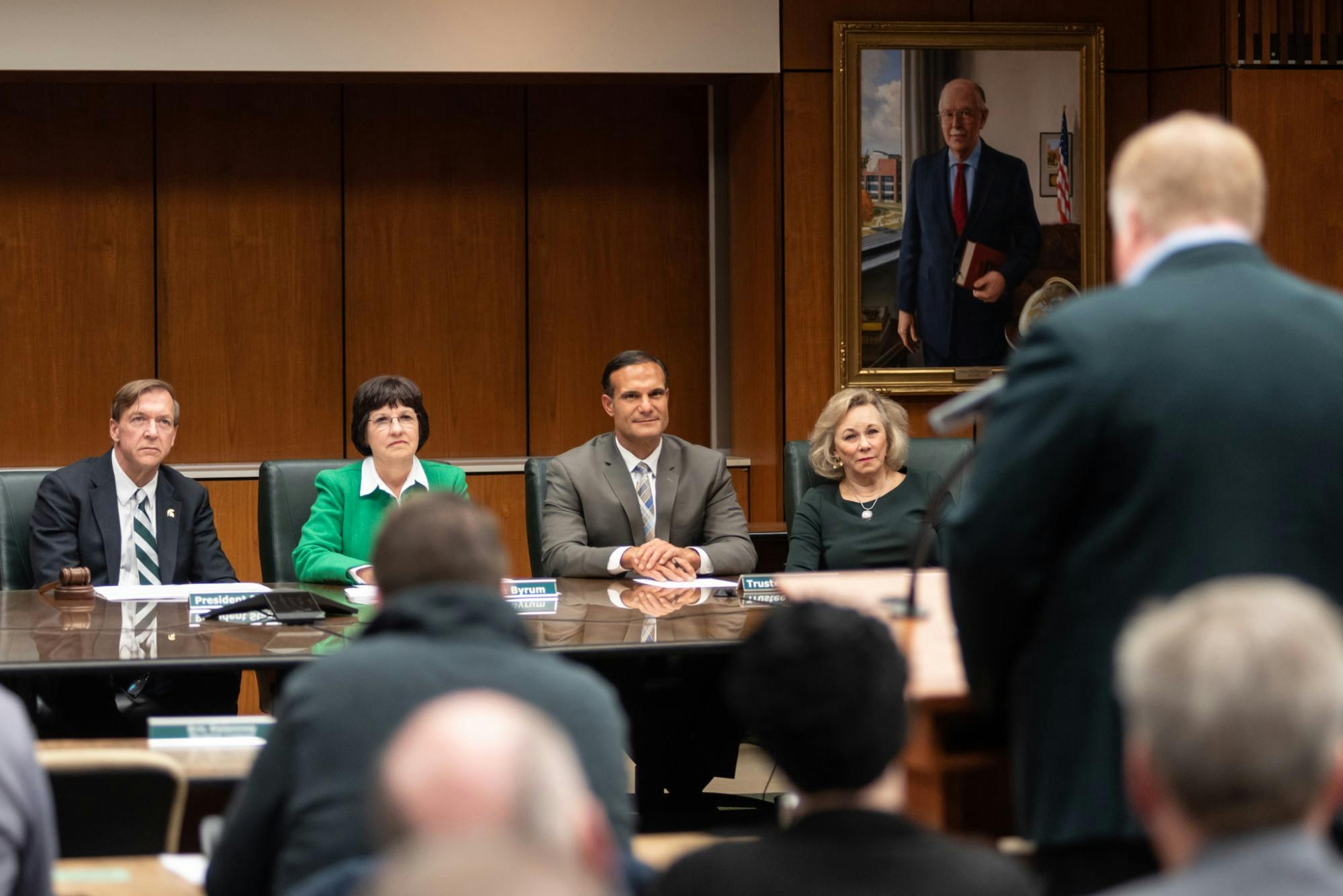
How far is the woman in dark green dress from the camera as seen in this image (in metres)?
4.51

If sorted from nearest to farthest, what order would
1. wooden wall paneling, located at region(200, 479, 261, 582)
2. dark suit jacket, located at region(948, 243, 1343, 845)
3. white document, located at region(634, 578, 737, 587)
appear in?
1. dark suit jacket, located at region(948, 243, 1343, 845)
2. white document, located at region(634, 578, 737, 587)
3. wooden wall paneling, located at region(200, 479, 261, 582)

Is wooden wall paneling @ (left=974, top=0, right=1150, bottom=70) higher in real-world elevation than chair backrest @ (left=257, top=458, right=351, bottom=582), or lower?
higher

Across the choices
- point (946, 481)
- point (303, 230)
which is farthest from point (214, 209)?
point (946, 481)

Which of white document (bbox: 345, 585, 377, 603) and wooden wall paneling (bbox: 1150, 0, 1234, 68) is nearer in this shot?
white document (bbox: 345, 585, 377, 603)

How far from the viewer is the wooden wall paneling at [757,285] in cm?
628

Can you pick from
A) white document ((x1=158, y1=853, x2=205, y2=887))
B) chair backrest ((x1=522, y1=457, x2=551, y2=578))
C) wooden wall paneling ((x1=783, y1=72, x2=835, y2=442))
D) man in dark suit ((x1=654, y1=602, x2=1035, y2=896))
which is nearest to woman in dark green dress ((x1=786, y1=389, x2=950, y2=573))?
chair backrest ((x1=522, y1=457, x2=551, y2=578))

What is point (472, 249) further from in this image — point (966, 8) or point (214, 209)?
point (966, 8)

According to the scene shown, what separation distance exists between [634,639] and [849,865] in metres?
1.86

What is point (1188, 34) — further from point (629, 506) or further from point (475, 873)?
point (475, 873)

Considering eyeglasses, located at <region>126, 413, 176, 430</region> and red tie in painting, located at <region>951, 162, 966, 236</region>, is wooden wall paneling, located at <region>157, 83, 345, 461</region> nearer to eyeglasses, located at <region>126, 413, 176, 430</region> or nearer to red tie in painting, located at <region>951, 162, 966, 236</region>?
eyeglasses, located at <region>126, 413, 176, 430</region>

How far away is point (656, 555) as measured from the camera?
4.23 meters

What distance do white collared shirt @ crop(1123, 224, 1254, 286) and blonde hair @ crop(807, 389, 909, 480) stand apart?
2815mm

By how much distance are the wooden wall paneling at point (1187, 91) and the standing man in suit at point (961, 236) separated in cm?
68

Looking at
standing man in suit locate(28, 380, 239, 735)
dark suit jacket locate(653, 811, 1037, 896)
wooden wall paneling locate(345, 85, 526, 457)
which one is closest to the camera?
dark suit jacket locate(653, 811, 1037, 896)
